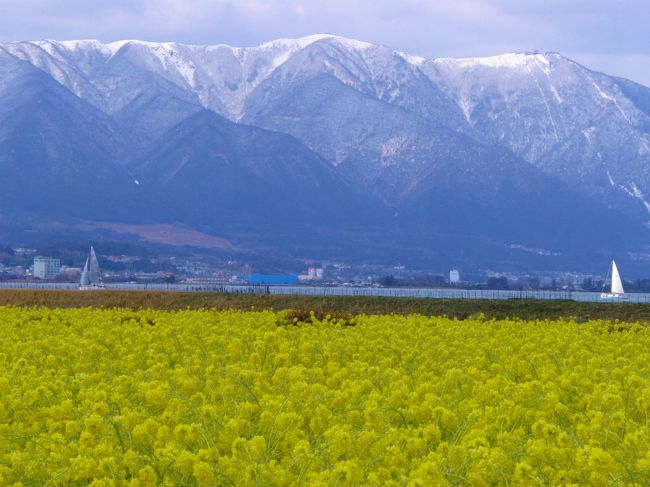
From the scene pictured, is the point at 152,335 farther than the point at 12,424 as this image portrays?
Yes

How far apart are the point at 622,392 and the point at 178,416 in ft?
18.1

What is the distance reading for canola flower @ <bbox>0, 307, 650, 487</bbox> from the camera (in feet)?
26.6

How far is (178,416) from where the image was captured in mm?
10102

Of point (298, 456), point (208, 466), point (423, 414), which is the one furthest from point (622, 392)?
point (208, 466)

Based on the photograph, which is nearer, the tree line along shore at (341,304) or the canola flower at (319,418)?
the canola flower at (319,418)

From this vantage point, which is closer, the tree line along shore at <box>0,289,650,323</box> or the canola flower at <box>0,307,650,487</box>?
the canola flower at <box>0,307,650,487</box>

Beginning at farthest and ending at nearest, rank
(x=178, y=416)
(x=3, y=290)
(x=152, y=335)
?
1. (x=3, y=290)
2. (x=152, y=335)
3. (x=178, y=416)

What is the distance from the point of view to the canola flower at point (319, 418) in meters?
8.10

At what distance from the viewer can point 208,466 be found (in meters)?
7.71

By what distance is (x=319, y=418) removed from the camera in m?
10.2

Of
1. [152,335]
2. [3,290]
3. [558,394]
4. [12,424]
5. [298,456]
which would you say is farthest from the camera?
[3,290]

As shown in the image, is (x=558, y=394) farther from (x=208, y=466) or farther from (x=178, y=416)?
(x=208, y=466)

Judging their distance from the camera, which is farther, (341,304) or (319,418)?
(341,304)

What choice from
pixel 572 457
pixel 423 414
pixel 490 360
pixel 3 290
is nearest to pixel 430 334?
pixel 490 360
